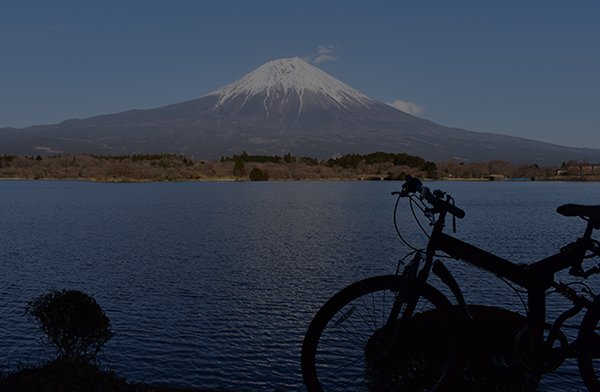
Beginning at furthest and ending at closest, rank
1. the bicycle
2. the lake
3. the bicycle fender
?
the lake < the bicycle fender < the bicycle

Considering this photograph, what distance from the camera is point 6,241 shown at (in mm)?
30625

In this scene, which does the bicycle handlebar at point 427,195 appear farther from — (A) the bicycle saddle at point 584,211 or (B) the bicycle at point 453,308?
(A) the bicycle saddle at point 584,211

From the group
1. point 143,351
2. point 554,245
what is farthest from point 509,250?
point 143,351

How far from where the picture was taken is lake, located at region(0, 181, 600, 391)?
1055cm

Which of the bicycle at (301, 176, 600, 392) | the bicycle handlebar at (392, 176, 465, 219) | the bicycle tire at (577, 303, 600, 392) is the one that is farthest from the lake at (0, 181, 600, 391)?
the bicycle handlebar at (392, 176, 465, 219)

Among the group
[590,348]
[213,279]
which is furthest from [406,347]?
[213,279]

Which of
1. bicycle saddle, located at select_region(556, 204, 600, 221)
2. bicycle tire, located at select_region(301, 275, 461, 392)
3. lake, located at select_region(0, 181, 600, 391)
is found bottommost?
lake, located at select_region(0, 181, 600, 391)

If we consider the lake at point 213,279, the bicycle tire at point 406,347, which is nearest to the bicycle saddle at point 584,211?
the bicycle tire at point 406,347

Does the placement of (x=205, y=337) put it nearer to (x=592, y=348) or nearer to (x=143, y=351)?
(x=143, y=351)

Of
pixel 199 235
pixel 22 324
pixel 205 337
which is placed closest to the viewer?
pixel 205 337

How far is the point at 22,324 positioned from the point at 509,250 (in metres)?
23.7

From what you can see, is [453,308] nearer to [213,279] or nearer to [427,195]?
[427,195]

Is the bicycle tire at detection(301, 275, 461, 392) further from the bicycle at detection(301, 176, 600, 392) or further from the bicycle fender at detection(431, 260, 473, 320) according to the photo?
the bicycle fender at detection(431, 260, 473, 320)

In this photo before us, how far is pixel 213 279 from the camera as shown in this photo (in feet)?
62.9
